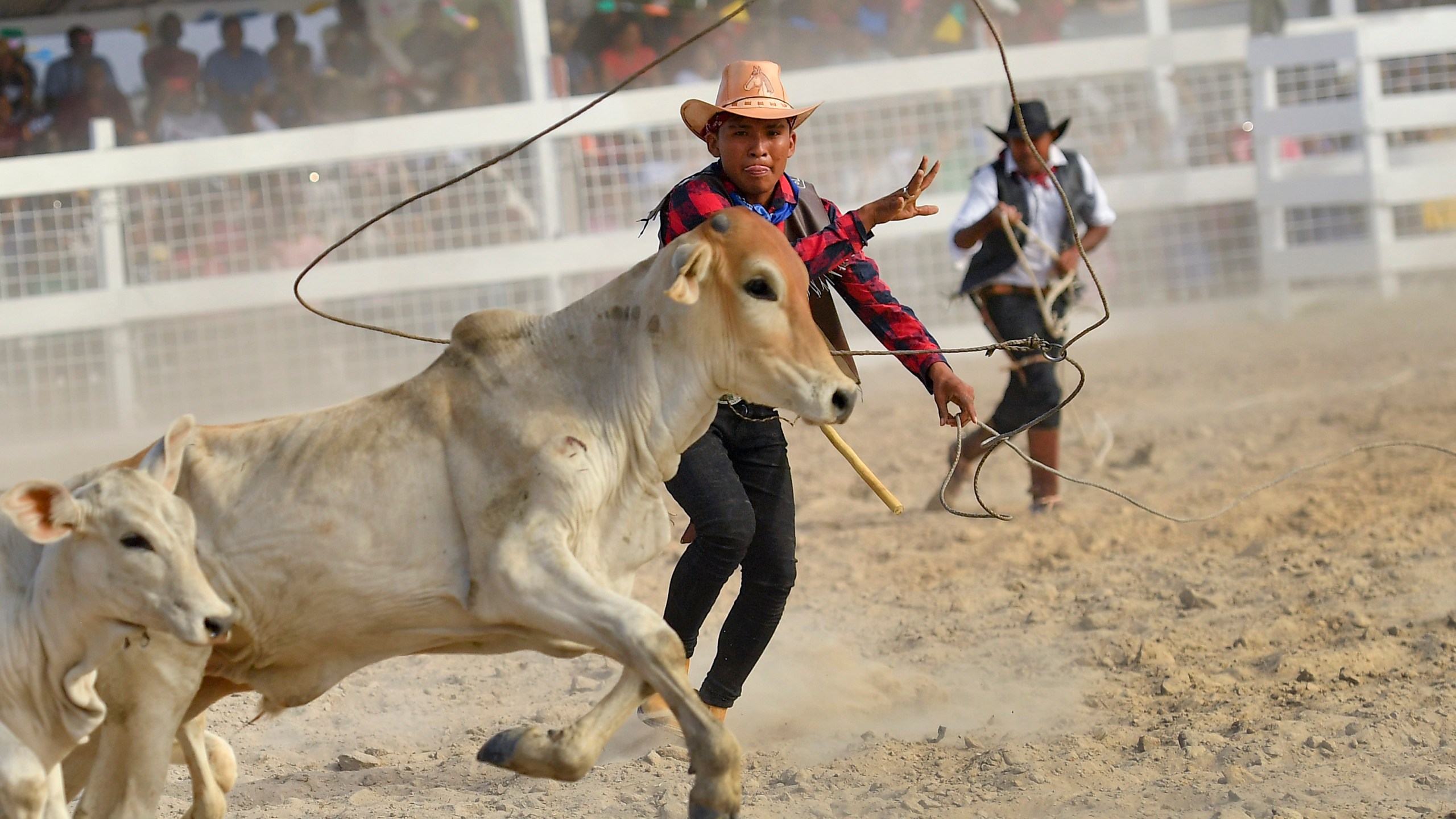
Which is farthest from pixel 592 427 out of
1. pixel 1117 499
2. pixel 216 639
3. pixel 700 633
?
pixel 1117 499

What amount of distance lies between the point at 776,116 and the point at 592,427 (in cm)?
104

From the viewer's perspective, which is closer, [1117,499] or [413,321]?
[1117,499]

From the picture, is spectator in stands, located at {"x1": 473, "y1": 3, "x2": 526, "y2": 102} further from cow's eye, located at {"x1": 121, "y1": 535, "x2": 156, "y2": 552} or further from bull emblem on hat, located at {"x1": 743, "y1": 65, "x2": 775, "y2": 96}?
cow's eye, located at {"x1": 121, "y1": 535, "x2": 156, "y2": 552}

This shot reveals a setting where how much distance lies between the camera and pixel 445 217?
1266 centimetres

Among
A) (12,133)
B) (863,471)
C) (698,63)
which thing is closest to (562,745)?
(863,471)

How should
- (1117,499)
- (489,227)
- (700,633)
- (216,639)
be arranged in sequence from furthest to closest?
(489,227), (1117,499), (700,633), (216,639)

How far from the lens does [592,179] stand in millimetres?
13078

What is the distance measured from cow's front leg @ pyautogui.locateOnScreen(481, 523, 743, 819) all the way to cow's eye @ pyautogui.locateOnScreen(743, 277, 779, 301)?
2.34 ft

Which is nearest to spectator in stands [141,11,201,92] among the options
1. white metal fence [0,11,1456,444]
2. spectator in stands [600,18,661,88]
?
white metal fence [0,11,1456,444]

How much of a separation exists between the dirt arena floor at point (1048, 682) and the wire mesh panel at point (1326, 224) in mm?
5947

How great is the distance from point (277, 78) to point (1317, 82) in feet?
31.4

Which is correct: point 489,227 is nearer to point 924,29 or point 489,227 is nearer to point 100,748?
point 924,29

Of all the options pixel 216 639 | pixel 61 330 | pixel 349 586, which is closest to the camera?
pixel 216 639

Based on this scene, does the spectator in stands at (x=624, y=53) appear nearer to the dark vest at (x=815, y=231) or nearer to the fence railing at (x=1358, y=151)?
the fence railing at (x=1358, y=151)
